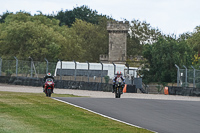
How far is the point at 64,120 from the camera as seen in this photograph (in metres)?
13.9

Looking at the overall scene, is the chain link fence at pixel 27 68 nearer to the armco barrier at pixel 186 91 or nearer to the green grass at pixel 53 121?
the armco barrier at pixel 186 91

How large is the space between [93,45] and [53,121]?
100.0m

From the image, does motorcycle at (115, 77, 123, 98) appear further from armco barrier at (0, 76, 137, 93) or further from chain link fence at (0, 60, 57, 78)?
chain link fence at (0, 60, 57, 78)

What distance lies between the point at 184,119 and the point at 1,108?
562 cm

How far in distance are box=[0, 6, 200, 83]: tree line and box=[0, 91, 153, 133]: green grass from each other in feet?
155

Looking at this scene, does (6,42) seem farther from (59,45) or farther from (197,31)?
(197,31)

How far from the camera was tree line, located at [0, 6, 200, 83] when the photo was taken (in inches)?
2621

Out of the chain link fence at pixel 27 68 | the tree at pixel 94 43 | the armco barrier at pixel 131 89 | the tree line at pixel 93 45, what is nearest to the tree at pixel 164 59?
the tree line at pixel 93 45

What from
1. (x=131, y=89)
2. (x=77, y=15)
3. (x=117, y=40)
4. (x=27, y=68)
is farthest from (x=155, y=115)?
(x=77, y=15)

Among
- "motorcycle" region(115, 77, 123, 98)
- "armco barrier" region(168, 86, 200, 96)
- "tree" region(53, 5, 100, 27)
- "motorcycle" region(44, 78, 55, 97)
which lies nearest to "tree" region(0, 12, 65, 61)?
"armco barrier" region(168, 86, 200, 96)

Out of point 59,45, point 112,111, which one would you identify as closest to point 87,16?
point 59,45

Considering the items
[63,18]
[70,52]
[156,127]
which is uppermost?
[63,18]

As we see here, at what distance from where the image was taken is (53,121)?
1349cm

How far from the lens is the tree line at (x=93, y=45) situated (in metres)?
66.6
